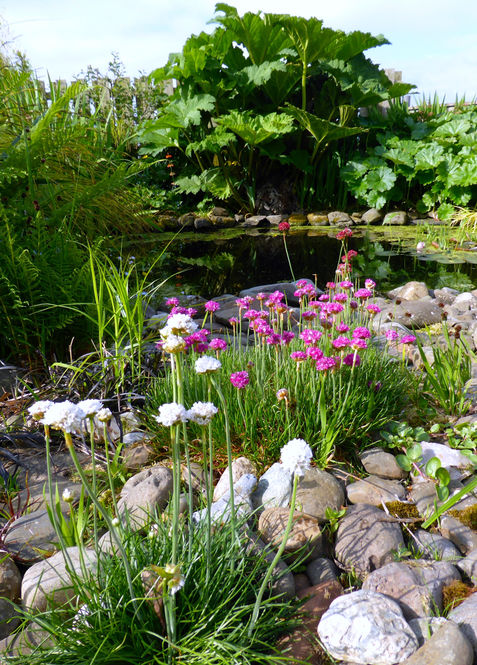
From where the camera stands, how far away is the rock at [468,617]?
1.27m

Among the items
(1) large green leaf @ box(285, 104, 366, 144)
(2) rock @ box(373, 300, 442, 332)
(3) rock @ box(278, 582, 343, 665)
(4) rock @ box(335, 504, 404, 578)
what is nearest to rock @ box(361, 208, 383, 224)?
(1) large green leaf @ box(285, 104, 366, 144)

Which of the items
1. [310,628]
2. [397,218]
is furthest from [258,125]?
[310,628]

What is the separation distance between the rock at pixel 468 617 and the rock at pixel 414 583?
5 cm

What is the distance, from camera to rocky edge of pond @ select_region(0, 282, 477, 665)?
1272mm

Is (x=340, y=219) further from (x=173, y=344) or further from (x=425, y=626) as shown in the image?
(x=173, y=344)

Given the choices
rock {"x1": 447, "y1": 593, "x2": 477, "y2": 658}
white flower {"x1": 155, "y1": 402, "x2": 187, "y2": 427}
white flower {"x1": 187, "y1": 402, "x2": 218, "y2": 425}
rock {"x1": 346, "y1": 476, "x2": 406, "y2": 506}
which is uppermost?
white flower {"x1": 155, "y1": 402, "x2": 187, "y2": 427}

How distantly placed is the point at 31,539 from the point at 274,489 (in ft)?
2.72

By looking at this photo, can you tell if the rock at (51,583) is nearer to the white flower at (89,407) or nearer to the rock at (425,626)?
the white flower at (89,407)

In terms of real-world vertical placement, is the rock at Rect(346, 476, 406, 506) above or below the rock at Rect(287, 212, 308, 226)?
below

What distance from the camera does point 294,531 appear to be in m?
1.62

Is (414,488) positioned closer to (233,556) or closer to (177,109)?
(233,556)

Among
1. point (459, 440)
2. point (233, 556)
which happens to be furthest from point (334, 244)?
point (233, 556)

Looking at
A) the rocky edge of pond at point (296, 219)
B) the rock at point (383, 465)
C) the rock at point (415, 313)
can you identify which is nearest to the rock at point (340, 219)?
the rocky edge of pond at point (296, 219)

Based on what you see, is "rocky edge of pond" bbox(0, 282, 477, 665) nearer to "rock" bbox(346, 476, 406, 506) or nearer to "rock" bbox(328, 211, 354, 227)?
"rock" bbox(346, 476, 406, 506)
